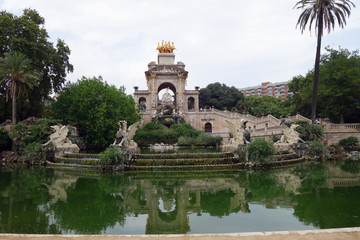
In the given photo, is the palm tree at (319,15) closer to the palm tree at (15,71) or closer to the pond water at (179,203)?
the pond water at (179,203)

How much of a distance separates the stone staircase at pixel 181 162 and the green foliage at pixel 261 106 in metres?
45.4

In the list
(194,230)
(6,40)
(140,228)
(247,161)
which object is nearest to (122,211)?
(140,228)

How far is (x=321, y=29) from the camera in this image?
23531 millimetres

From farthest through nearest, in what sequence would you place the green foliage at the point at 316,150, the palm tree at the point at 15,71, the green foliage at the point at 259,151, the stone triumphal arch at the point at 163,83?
the stone triumphal arch at the point at 163,83
the palm tree at the point at 15,71
the green foliage at the point at 316,150
the green foliage at the point at 259,151

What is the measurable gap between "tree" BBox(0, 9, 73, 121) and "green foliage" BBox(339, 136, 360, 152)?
2828 cm

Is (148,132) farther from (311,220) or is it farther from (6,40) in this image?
(311,220)

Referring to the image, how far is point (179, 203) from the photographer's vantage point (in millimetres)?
8531

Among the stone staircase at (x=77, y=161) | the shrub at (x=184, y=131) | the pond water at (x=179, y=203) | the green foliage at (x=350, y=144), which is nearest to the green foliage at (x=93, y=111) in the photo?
the stone staircase at (x=77, y=161)

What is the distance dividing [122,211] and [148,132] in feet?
92.7

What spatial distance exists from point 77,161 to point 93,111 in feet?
27.7

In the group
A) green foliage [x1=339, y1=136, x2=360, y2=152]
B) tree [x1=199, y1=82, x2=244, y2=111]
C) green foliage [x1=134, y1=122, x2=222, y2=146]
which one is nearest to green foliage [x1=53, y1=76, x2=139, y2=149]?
green foliage [x1=134, y1=122, x2=222, y2=146]

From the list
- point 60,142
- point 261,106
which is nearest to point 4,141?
point 60,142

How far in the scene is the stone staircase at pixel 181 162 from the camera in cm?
1517

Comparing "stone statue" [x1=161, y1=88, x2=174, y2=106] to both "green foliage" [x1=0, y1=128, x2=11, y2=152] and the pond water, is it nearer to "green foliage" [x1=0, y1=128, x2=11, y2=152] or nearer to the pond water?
"green foliage" [x1=0, y1=128, x2=11, y2=152]
